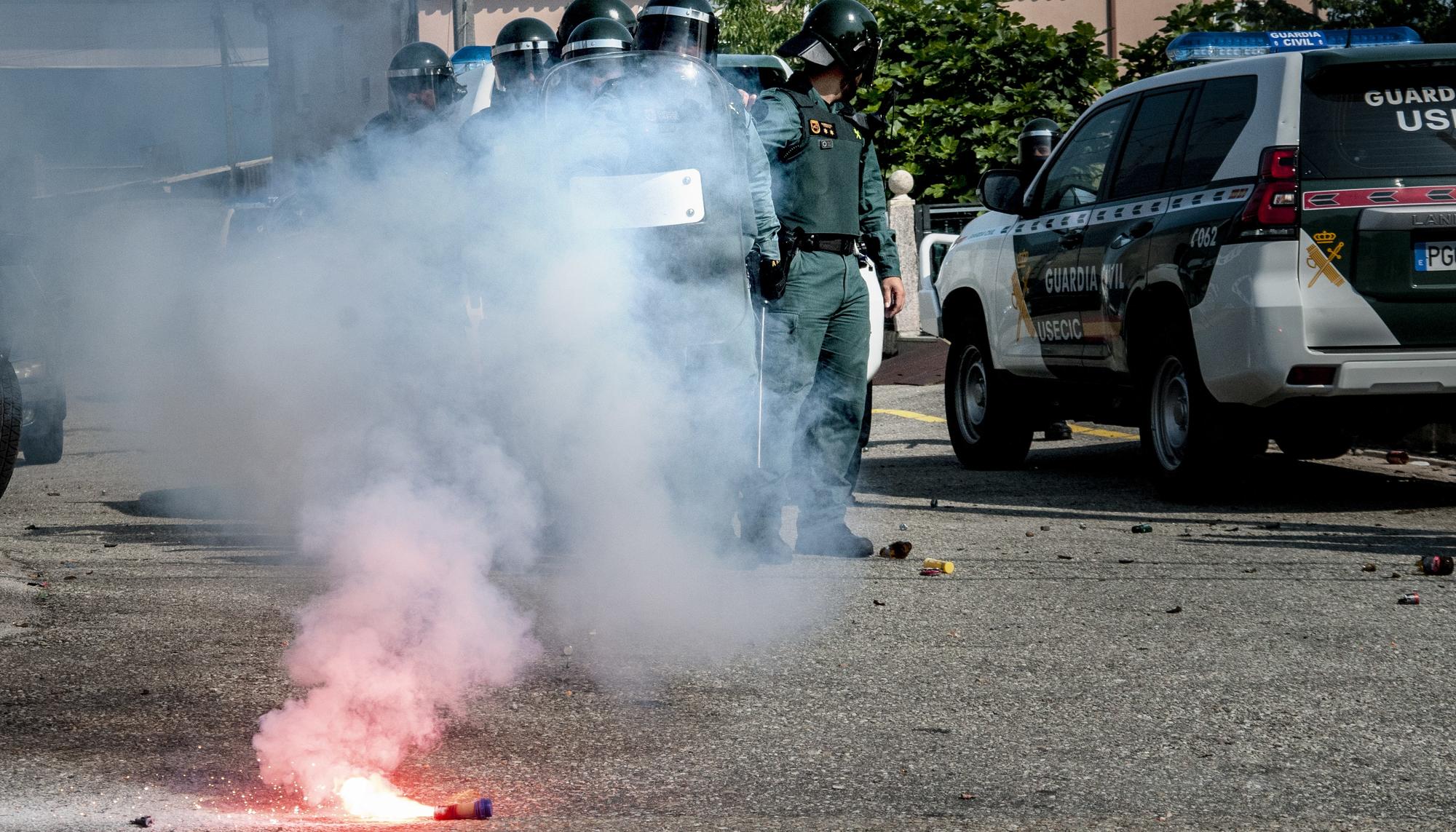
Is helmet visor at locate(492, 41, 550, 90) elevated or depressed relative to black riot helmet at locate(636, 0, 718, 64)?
elevated

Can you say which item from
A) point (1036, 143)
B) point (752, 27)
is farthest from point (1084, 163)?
point (752, 27)

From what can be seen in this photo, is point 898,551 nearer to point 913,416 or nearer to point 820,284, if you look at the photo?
point 820,284

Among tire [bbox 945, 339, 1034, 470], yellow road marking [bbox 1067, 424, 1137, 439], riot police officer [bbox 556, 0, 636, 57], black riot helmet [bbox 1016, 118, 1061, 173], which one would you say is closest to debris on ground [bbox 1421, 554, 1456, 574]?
tire [bbox 945, 339, 1034, 470]

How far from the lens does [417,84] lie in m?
6.34

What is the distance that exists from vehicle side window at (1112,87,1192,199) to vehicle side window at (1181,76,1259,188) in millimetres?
137

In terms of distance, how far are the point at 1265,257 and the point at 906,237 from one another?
11.9 m

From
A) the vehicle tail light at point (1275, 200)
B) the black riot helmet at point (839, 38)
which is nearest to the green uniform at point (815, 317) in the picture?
the black riot helmet at point (839, 38)

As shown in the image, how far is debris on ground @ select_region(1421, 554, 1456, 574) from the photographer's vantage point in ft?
18.9

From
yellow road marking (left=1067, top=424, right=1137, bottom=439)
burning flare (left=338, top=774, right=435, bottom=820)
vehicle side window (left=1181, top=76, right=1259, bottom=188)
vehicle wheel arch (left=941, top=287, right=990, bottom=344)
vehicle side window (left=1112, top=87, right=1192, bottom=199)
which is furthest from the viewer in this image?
yellow road marking (left=1067, top=424, right=1137, bottom=439)

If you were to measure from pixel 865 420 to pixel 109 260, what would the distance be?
663 centimetres

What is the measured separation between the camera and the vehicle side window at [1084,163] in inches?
328

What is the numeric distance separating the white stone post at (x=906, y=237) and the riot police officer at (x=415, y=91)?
1193 cm

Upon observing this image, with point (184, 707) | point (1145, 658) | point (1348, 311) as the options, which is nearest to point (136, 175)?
point (184, 707)

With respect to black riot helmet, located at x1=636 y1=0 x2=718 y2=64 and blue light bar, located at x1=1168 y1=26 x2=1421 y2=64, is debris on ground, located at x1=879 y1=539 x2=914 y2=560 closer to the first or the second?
black riot helmet, located at x1=636 y1=0 x2=718 y2=64
